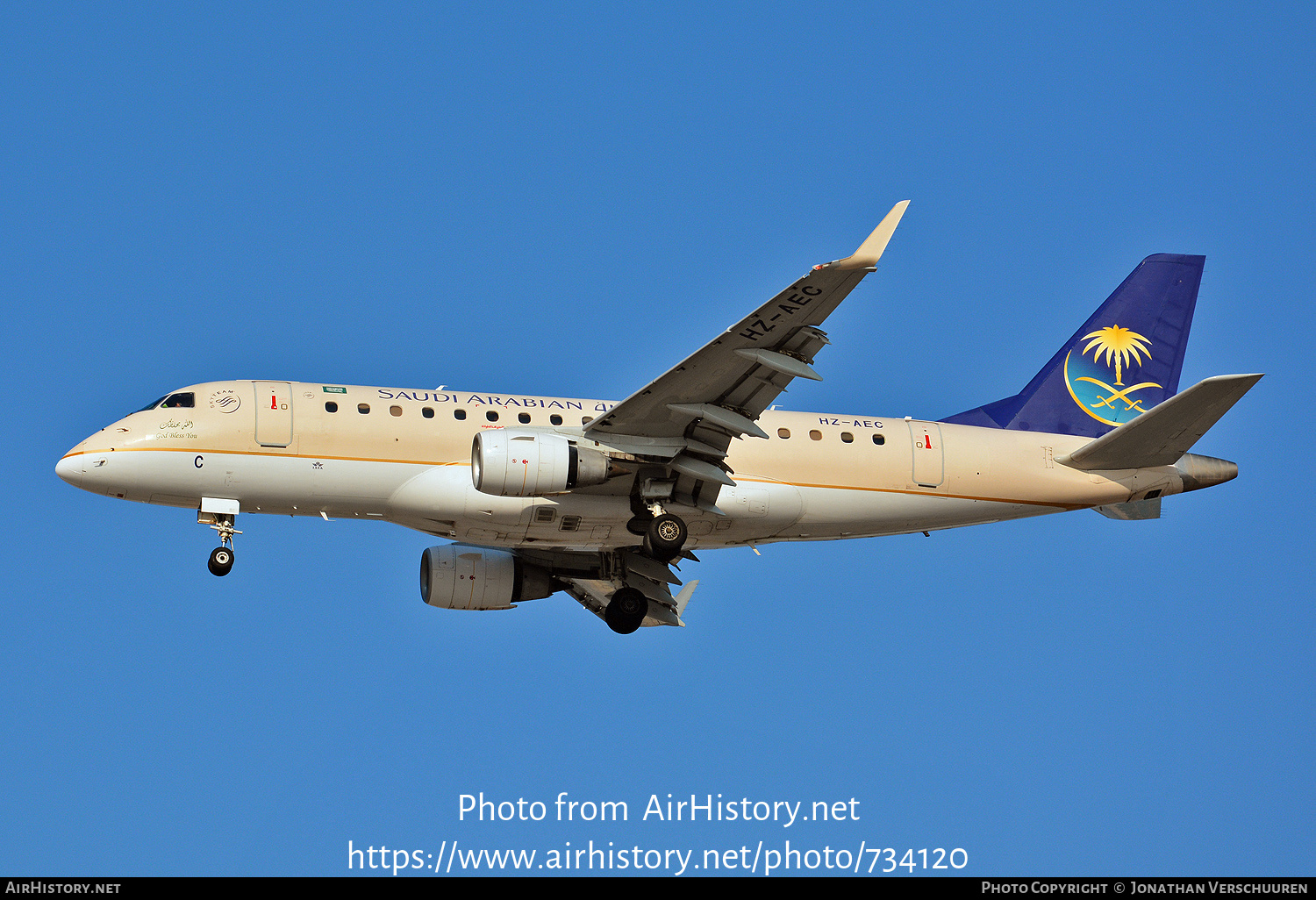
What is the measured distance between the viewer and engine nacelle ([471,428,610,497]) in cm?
2997

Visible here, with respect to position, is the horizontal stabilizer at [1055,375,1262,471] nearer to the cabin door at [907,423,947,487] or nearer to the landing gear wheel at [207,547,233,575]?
the cabin door at [907,423,947,487]

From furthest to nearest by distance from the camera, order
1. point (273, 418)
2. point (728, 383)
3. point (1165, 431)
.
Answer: point (1165, 431) < point (273, 418) < point (728, 383)

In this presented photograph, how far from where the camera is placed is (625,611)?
3603 cm

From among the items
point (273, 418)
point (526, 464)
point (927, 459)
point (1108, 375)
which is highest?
point (1108, 375)

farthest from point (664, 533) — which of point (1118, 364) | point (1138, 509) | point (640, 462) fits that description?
point (1118, 364)

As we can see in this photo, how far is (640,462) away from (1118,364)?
Answer: 13.1 meters

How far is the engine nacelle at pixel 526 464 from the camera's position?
2997cm

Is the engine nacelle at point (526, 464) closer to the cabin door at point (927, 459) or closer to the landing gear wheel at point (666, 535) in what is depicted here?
the landing gear wheel at point (666, 535)

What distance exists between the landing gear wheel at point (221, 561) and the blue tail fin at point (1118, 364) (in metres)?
16.4

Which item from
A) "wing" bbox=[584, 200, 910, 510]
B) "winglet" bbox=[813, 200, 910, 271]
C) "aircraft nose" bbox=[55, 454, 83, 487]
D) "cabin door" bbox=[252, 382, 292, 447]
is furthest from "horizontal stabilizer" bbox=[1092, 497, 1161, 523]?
"aircraft nose" bbox=[55, 454, 83, 487]

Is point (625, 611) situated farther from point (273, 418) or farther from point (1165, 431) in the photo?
point (1165, 431)

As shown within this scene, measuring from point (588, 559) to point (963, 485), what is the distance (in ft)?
29.7

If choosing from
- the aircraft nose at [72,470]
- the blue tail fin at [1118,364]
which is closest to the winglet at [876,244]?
the blue tail fin at [1118,364]

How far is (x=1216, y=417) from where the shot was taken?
3206cm
